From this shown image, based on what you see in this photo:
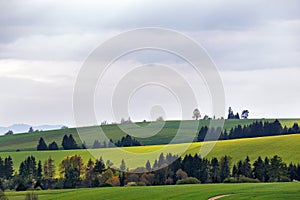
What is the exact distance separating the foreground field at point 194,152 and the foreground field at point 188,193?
34970mm

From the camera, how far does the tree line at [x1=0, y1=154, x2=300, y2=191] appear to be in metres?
117

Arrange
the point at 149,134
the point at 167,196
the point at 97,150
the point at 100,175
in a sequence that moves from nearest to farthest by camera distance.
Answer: the point at 167,196, the point at 100,175, the point at 97,150, the point at 149,134

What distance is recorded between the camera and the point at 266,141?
506 ft

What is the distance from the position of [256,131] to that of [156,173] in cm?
7512

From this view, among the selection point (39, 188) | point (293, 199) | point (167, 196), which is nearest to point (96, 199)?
point (167, 196)

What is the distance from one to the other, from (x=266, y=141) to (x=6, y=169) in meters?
50.7

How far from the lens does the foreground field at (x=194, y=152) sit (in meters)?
139

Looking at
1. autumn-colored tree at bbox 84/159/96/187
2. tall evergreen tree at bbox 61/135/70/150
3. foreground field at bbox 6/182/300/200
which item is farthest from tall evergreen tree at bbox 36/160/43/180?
tall evergreen tree at bbox 61/135/70/150

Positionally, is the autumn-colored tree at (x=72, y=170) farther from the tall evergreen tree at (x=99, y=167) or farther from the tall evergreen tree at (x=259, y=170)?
the tall evergreen tree at (x=259, y=170)

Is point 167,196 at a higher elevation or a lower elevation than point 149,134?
lower

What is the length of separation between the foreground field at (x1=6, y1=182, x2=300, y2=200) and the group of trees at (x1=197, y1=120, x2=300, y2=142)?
89043 millimetres

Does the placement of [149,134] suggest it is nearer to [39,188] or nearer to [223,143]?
[223,143]

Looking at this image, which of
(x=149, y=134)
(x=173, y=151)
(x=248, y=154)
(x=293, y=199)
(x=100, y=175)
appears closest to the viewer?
(x=293, y=199)

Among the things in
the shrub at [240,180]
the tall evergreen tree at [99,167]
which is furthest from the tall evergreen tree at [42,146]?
the shrub at [240,180]
